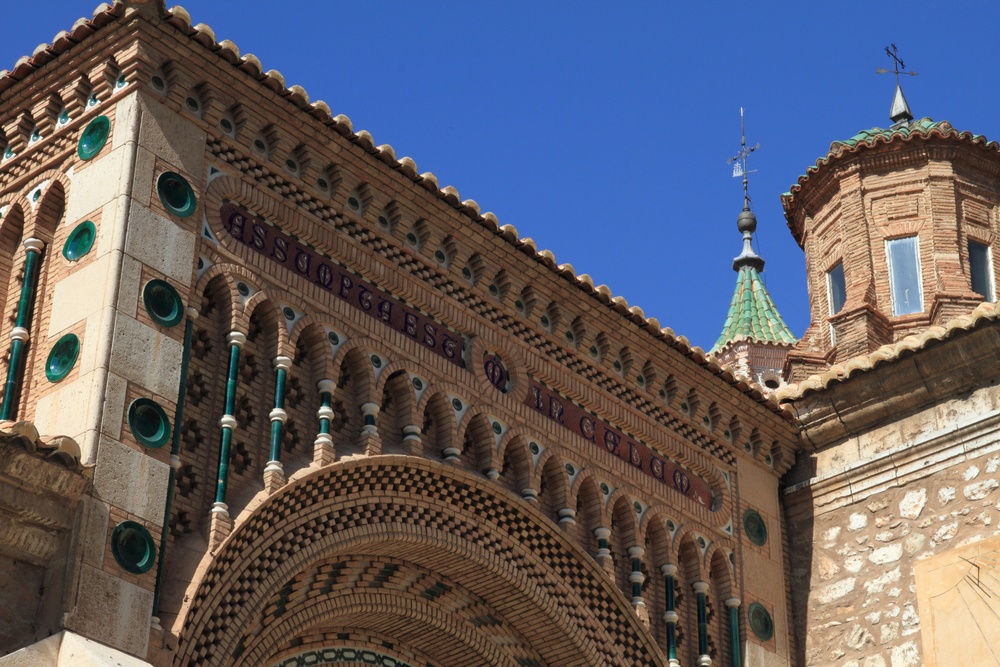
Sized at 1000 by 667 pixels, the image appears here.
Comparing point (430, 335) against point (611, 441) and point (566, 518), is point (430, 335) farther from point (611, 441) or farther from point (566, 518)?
point (611, 441)

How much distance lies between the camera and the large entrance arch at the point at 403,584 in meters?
8.59

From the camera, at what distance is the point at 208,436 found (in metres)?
8.67

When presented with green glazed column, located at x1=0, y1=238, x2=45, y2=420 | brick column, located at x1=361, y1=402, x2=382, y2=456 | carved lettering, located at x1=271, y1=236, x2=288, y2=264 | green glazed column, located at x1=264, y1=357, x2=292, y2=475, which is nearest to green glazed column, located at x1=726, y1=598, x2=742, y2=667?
brick column, located at x1=361, y1=402, x2=382, y2=456

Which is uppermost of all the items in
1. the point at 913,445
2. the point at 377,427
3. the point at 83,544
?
the point at 913,445

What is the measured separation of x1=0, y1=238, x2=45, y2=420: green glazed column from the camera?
8.39m

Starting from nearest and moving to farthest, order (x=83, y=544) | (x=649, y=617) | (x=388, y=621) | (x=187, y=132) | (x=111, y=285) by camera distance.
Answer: (x=83, y=544) < (x=111, y=285) < (x=187, y=132) < (x=388, y=621) < (x=649, y=617)

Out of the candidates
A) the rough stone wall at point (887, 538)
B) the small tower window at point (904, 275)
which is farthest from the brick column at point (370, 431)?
the small tower window at point (904, 275)

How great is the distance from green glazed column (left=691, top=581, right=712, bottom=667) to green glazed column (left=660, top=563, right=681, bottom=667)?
18cm

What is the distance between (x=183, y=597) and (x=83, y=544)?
604 mm

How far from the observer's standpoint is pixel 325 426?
Result: 30.1ft

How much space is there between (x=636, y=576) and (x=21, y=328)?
12.9ft

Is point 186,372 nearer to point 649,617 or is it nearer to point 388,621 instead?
point 388,621

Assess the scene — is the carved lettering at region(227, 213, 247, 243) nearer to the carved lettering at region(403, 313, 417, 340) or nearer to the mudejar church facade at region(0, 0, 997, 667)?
the mudejar church facade at region(0, 0, 997, 667)

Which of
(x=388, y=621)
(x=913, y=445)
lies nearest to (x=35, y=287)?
(x=388, y=621)
